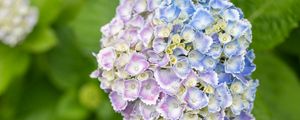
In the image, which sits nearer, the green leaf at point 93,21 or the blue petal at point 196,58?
the blue petal at point 196,58

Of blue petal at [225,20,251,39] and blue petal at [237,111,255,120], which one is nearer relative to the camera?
blue petal at [225,20,251,39]

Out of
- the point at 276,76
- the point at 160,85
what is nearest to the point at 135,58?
the point at 160,85

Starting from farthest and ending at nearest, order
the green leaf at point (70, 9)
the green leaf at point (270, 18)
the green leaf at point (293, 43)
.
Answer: the green leaf at point (70, 9) < the green leaf at point (293, 43) < the green leaf at point (270, 18)

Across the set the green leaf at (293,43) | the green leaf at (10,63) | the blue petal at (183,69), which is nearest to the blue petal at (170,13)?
the blue petal at (183,69)

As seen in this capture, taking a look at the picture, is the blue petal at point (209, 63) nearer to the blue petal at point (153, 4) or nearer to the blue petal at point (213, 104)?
the blue petal at point (213, 104)

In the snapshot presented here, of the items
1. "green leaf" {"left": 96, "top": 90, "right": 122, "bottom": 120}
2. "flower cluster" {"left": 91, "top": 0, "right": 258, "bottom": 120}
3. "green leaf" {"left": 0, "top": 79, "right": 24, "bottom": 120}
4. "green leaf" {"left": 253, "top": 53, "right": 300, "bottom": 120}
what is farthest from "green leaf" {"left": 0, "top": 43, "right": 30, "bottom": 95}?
"flower cluster" {"left": 91, "top": 0, "right": 258, "bottom": 120}

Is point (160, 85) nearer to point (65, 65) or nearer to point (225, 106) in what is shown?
point (225, 106)

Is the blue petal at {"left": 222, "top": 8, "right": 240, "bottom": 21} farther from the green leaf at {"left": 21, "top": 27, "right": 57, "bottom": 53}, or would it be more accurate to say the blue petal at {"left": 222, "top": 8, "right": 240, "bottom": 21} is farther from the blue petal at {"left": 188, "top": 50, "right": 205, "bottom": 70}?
the green leaf at {"left": 21, "top": 27, "right": 57, "bottom": 53}
